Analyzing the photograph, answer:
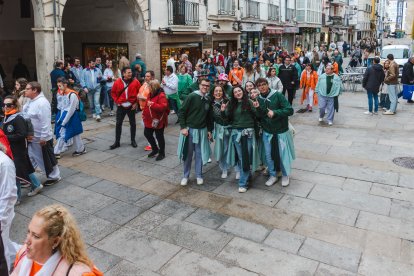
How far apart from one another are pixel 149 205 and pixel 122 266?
1.69m

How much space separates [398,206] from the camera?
19.8 ft

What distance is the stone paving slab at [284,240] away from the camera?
487cm

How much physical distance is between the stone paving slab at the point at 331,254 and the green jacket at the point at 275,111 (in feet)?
6.90

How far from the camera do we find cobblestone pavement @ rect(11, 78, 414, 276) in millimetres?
4574

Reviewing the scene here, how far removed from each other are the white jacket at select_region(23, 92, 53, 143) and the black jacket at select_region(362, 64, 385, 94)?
959 centimetres

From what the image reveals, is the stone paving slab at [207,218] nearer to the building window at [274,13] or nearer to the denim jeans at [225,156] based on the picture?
the denim jeans at [225,156]

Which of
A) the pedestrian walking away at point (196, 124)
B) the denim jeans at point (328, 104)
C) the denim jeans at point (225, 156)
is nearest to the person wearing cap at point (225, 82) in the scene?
the pedestrian walking away at point (196, 124)

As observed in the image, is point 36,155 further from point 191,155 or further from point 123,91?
point 123,91

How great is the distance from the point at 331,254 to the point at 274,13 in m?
28.3

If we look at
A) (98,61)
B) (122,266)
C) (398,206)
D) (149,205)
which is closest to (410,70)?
(398,206)

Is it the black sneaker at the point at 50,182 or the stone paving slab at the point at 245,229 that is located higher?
the black sneaker at the point at 50,182

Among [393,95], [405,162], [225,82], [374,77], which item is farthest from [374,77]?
[225,82]

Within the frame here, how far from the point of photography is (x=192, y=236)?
203 inches

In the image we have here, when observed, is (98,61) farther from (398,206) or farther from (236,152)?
(398,206)
